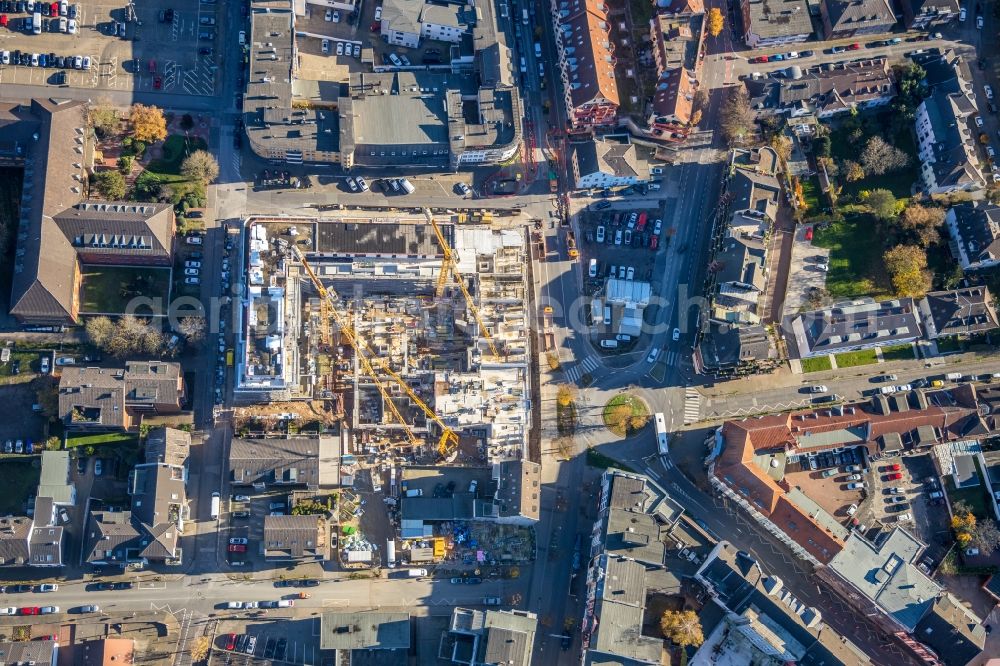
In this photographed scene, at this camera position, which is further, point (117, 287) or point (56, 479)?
point (117, 287)

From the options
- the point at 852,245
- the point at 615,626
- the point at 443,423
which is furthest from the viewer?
the point at 852,245

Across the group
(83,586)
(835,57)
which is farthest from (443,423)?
(835,57)

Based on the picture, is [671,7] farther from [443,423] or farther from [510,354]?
[443,423]

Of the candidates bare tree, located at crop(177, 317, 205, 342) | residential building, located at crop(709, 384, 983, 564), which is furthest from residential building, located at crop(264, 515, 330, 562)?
residential building, located at crop(709, 384, 983, 564)

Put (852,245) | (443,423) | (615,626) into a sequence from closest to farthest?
1. (615,626)
2. (443,423)
3. (852,245)

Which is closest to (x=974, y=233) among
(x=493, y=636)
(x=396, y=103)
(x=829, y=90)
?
(x=829, y=90)

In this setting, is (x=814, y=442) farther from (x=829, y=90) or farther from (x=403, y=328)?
(x=403, y=328)

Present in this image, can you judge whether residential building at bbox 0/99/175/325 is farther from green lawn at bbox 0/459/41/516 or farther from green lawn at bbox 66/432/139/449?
green lawn at bbox 0/459/41/516
